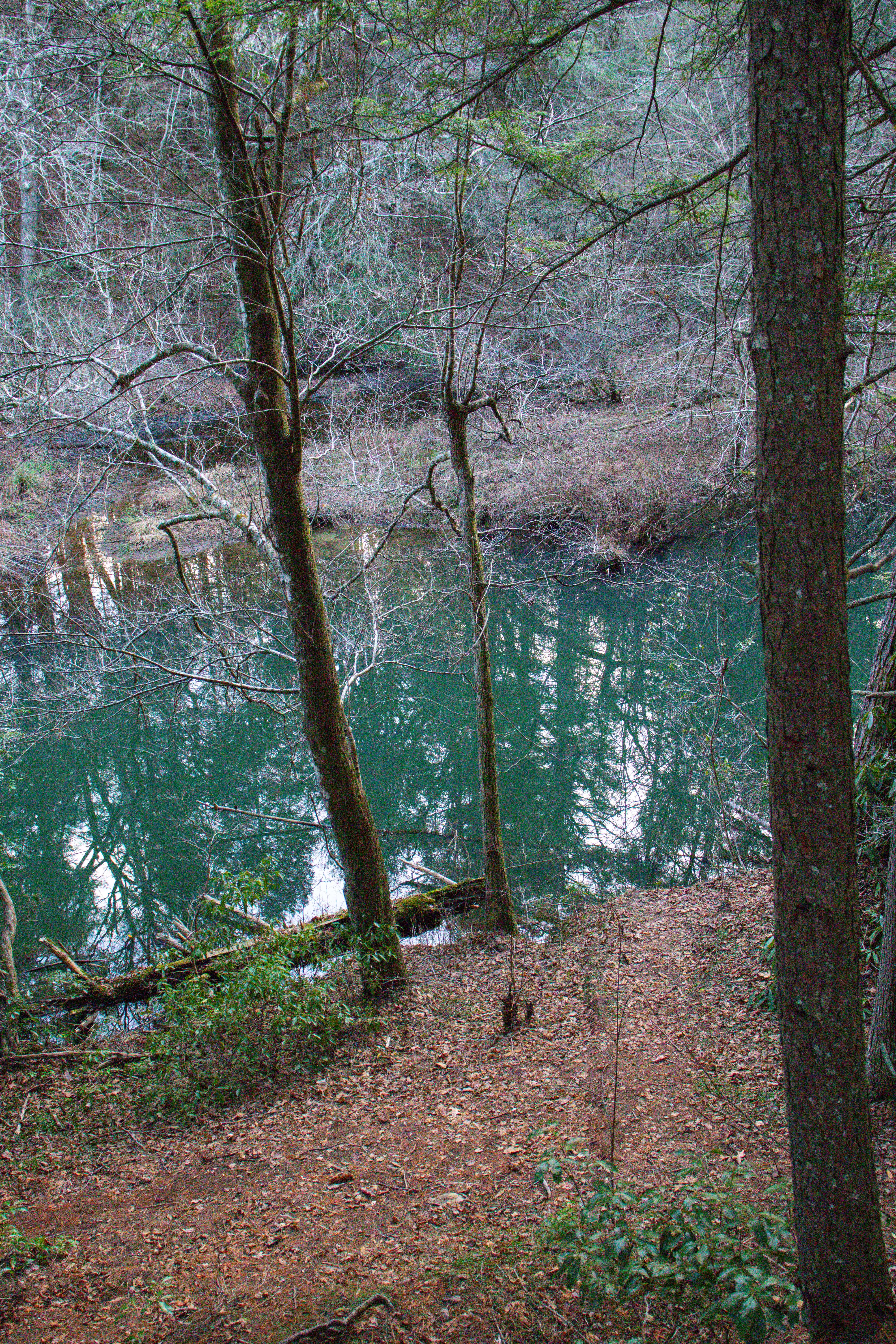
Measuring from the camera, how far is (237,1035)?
5.50m

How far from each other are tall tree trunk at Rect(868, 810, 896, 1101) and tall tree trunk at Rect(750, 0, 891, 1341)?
1.43 m

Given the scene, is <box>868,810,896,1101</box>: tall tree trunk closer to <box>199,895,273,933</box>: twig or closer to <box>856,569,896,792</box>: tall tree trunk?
<box>856,569,896,792</box>: tall tree trunk

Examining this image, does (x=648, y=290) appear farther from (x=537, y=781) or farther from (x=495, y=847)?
(x=495, y=847)

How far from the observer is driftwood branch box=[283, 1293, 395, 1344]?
2768 millimetres

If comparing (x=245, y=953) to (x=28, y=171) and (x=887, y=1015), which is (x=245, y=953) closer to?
(x=887, y=1015)

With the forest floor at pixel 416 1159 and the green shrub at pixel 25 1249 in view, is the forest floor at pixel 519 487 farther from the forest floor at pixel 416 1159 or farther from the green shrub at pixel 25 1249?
the green shrub at pixel 25 1249

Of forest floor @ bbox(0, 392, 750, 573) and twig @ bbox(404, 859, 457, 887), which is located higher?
forest floor @ bbox(0, 392, 750, 573)

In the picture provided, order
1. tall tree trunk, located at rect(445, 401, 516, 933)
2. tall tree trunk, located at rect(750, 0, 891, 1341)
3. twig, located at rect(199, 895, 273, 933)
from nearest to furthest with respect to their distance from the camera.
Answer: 1. tall tree trunk, located at rect(750, 0, 891, 1341)
2. twig, located at rect(199, 895, 273, 933)
3. tall tree trunk, located at rect(445, 401, 516, 933)

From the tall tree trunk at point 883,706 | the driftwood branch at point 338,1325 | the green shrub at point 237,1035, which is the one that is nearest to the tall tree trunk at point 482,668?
the green shrub at point 237,1035

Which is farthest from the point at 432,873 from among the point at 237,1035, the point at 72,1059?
the point at 72,1059

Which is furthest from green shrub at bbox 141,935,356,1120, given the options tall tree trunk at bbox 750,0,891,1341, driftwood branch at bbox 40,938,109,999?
tall tree trunk at bbox 750,0,891,1341

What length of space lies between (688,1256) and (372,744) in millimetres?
12169

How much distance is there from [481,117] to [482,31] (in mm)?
1449

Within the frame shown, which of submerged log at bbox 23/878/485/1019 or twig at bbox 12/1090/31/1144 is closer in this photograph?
twig at bbox 12/1090/31/1144
